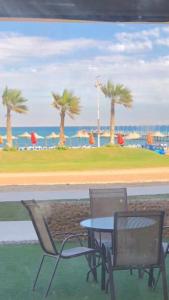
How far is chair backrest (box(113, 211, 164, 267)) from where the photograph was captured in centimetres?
398

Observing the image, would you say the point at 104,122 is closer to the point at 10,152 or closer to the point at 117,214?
the point at 10,152

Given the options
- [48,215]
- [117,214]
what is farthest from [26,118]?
[117,214]

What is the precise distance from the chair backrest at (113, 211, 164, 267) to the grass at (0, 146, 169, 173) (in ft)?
32.3

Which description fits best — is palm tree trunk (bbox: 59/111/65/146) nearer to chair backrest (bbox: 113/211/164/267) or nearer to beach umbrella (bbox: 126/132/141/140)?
beach umbrella (bbox: 126/132/141/140)

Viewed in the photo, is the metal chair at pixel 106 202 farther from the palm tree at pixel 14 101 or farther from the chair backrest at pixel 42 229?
the palm tree at pixel 14 101

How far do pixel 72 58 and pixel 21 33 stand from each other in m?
2.00

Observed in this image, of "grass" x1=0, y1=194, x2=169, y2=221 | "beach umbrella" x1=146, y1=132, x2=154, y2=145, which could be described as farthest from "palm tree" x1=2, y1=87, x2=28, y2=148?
"beach umbrella" x1=146, y1=132, x2=154, y2=145

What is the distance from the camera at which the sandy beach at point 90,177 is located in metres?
14.3

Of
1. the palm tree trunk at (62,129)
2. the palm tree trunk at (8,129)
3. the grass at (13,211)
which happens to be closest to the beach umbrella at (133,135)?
the palm tree trunk at (62,129)

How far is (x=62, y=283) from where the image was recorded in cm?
496

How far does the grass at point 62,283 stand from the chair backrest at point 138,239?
0.53m

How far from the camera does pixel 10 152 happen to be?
45.9 feet

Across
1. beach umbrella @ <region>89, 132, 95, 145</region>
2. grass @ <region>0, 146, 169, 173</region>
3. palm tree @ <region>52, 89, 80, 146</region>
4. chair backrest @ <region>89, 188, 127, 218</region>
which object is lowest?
grass @ <region>0, 146, 169, 173</region>

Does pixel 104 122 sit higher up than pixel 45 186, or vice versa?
pixel 104 122
